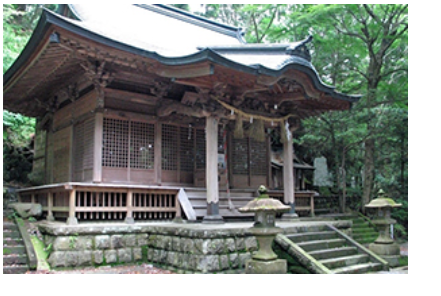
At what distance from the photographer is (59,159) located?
12.1 m

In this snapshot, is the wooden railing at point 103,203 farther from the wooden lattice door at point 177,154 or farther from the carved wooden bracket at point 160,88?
the carved wooden bracket at point 160,88

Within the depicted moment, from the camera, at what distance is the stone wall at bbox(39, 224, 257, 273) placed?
7438 millimetres

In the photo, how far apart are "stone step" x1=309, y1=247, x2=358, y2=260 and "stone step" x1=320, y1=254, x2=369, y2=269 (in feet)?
→ 0.43

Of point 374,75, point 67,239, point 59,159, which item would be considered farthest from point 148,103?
point 374,75

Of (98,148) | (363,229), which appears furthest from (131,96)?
(363,229)

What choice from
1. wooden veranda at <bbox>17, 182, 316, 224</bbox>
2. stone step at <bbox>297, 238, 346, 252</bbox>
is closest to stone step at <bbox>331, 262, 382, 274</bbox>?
stone step at <bbox>297, 238, 346, 252</bbox>

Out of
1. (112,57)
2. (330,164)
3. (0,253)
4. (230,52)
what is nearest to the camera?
(0,253)

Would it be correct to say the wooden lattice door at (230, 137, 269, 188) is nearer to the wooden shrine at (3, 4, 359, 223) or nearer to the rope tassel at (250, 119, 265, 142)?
the wooden shrine at (3, 4, 359, 223)

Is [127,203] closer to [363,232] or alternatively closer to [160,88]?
[160,88]

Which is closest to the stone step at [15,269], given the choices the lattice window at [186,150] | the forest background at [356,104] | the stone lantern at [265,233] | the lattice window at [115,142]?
the lattice window at [115,142]

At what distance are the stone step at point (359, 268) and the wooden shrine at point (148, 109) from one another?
3072mm

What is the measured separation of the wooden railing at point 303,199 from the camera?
12555 mm

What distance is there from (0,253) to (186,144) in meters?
6.01

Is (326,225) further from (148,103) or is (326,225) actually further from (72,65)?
(72,65)
